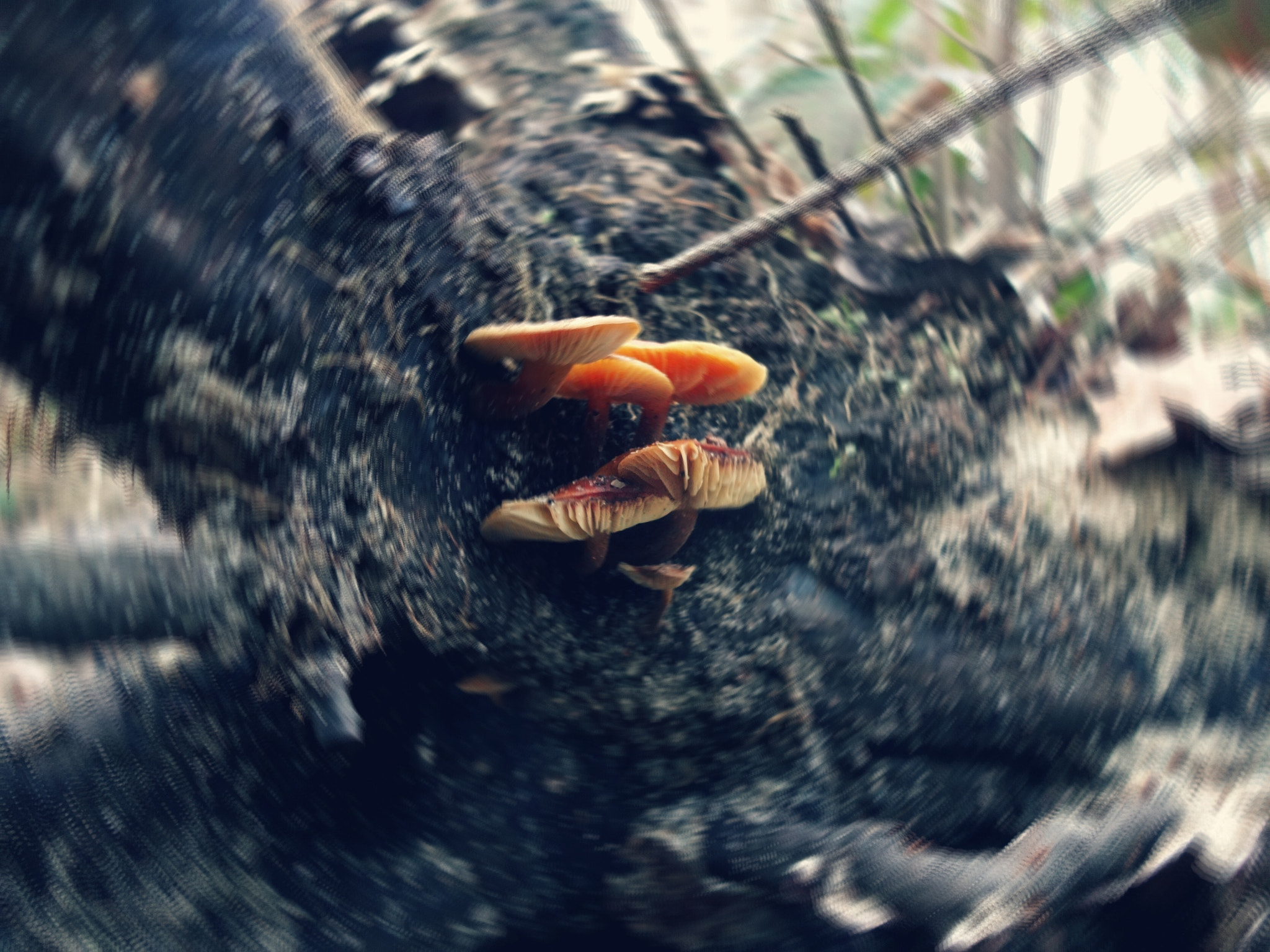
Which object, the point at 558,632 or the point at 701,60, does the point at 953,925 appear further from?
the point at 701,60

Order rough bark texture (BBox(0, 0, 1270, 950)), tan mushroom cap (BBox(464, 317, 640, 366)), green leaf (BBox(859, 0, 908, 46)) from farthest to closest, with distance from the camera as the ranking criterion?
green leaf (BBox(859, 0, 908, 46))
tan mushroom cap (BBox(464, 317, 640, 366))
rough bark texture (BBox(0, 0, 1270, 950))

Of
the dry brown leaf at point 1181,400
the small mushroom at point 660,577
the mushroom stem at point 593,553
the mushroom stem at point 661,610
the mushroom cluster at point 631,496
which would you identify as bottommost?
the dry brown leaf at point 1181,400

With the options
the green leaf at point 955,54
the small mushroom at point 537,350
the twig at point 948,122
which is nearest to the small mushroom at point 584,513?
the small mushroom at point 537,350

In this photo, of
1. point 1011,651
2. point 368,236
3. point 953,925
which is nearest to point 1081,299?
point 1011,651

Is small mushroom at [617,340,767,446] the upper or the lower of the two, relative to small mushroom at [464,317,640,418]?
lower

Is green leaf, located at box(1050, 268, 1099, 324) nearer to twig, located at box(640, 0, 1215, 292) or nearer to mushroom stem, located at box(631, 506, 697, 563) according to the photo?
twig, located at box(640, 0, 1215, 292)

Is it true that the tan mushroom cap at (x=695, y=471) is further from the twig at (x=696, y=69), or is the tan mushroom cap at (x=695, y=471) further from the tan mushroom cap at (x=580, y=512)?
the twig at (x=696, y=69)

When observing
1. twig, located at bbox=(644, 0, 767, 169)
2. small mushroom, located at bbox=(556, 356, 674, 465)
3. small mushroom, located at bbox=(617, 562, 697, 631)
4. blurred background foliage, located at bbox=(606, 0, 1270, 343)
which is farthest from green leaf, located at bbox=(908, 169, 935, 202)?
small mushroom, located at bbox=(617, 562, 697, 631)
